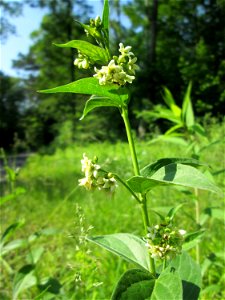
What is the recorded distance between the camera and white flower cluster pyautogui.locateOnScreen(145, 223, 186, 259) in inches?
29.0

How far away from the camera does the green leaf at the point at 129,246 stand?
81cm

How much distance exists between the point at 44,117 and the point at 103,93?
18221 mm

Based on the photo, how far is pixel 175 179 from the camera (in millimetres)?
666

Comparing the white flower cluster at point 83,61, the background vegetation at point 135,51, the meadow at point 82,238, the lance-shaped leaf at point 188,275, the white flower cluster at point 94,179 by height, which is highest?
the background vegetation at point 135,51

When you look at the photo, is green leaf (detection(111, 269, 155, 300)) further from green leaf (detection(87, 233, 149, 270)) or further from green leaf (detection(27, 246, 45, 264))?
green leaf (detection(27, 246, 45, 264))

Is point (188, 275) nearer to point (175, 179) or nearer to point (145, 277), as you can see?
point (145, 277)

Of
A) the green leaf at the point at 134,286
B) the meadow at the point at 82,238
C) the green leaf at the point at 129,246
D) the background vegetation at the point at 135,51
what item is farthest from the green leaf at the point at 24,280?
the background vegetation at the point at 135,51

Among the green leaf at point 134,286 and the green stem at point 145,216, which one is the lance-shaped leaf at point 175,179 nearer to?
the green stem at point 145,216

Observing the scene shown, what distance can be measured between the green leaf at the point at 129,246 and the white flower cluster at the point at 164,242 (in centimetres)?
8

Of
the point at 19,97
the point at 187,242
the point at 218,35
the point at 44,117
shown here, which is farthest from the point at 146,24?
the point at 187,242

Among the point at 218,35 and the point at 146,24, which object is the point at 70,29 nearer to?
the point at 146,24

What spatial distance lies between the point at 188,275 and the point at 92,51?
474mm

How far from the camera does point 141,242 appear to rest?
85 centimetres

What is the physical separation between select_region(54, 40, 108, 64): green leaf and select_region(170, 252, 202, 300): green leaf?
0.43 m
